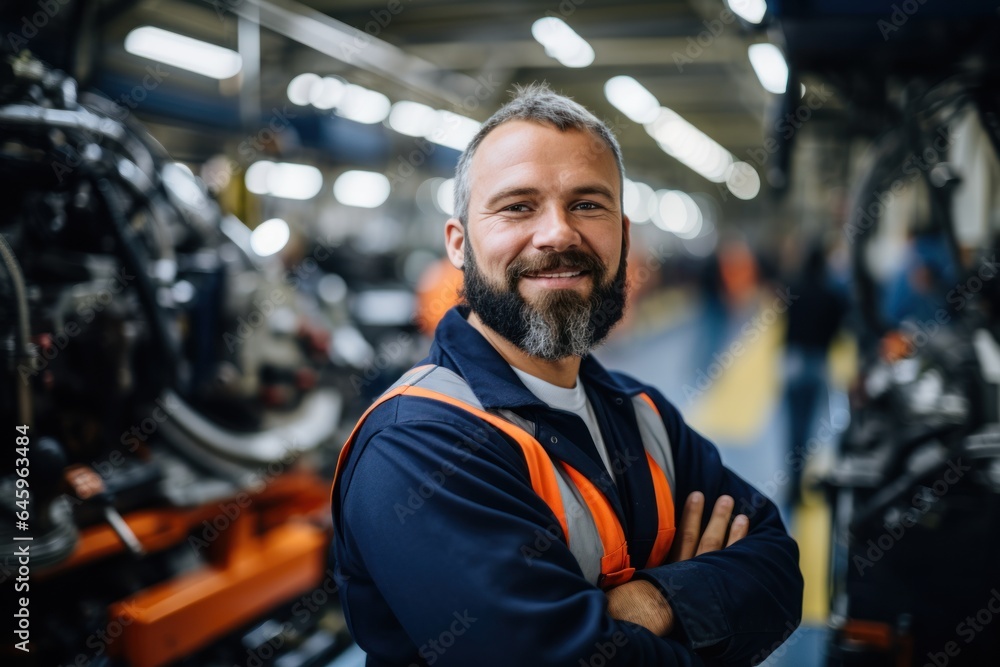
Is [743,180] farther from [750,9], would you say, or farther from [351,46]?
[750,9]

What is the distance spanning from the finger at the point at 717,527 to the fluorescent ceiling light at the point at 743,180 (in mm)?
22119

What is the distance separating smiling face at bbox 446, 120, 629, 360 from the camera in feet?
4.70

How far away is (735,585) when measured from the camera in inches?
54.2

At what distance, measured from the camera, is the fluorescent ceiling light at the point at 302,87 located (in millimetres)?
7090

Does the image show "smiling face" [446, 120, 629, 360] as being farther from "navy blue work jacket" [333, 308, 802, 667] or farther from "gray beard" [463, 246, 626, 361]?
"navy blue work jacket" [333, 308, 802, 667]

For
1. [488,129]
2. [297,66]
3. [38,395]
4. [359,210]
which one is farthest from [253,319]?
[359,210]

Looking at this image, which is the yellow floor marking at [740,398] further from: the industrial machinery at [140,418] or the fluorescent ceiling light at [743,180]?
the fluorescent ceiling light at [743,180]

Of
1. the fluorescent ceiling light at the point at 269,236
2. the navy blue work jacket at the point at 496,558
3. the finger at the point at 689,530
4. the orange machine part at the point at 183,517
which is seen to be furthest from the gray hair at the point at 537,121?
the fluorescent ceiling light at the point at 269,236

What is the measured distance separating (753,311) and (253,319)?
558 inches

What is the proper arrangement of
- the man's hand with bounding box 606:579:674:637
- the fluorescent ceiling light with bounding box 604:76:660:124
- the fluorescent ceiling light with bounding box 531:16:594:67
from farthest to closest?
1. the fluorescent ceiling light with bounding box 604:76:660:124
2. the fluorescent ceiling light with bounding box 531:16:594:67
3. the man's hand with bounding box 606:579:674:637

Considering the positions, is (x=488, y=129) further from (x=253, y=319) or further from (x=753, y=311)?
(x=753, y=311)

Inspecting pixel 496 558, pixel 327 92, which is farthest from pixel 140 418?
pixel 327 92

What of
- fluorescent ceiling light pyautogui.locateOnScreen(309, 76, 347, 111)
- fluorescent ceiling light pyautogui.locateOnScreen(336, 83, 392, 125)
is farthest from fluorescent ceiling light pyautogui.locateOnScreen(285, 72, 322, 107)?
fluorescent ceiling light pyautogui.locateOnScreen(336, 83, 392, 125)

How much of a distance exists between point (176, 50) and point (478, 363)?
240 inches
